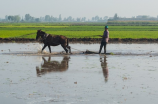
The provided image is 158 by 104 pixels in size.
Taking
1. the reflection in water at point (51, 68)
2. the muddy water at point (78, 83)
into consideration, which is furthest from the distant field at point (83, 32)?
the muddy water at point (78, 83)

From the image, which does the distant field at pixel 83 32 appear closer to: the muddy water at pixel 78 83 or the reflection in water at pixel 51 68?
the reflection in water at pixel 51 68

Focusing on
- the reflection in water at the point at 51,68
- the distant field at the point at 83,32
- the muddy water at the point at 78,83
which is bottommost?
the distant field at the point at 83,32

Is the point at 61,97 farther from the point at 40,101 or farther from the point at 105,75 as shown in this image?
the point at 105,75

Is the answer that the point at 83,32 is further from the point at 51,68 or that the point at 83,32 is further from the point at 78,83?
the point at 78,83

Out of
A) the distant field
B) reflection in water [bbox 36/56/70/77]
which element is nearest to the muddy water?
reflection in water [bbox 36/56/70/77]

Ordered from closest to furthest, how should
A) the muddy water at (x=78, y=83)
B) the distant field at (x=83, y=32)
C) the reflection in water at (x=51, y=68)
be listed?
1. the muddy water at (x=78, y=83)
2. the reflection in water at (x=51, y=68)
3. the distant field at (x=83, y=32)

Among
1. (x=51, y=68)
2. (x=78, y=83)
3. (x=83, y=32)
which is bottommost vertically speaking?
(x=83, y=32)

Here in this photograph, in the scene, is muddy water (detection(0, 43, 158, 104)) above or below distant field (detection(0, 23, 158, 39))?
above

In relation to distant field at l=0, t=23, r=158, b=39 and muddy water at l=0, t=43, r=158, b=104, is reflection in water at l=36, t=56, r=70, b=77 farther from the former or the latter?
distant field at l=0, t=23, r=158, b=39

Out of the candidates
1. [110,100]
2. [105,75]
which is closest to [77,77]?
[105,75]

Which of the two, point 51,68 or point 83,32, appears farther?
point 83,32

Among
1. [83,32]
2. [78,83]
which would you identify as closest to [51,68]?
[78,83]

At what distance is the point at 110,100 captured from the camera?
29.3 ft

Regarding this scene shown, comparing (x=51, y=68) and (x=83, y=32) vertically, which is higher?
(x=51, y=68)
